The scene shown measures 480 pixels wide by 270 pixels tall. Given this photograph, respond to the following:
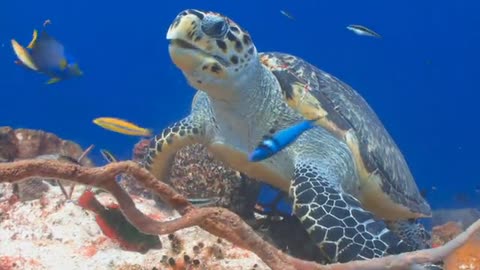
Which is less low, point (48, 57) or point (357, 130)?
point (357, 130)

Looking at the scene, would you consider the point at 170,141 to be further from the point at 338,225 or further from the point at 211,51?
the point at 338,225

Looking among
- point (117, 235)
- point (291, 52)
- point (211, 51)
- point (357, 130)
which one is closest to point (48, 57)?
point (211, 51)

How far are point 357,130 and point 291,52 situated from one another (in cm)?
6333

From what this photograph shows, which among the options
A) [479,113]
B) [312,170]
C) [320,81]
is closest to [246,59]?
[312,170]

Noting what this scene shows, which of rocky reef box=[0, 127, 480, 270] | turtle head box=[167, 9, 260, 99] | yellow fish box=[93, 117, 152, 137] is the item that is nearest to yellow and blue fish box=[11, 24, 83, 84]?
yellow fish box=[93, 117, 152, 137]

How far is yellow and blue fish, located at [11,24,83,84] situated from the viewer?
4699 millimetres

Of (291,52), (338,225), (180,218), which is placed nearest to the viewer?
(180,218)

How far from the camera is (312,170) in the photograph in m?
3.74

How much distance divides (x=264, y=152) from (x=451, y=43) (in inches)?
2644

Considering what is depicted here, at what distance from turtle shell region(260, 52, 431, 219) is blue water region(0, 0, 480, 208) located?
50.7 metres

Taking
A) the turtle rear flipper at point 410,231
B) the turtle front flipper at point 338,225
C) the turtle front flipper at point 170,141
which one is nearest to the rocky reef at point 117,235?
the turtle front flipper at point 170,141

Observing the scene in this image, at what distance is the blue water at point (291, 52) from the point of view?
59531 millimetres

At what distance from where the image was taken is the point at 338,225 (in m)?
3.08

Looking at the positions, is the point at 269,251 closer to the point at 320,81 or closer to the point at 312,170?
the point at 312,170
